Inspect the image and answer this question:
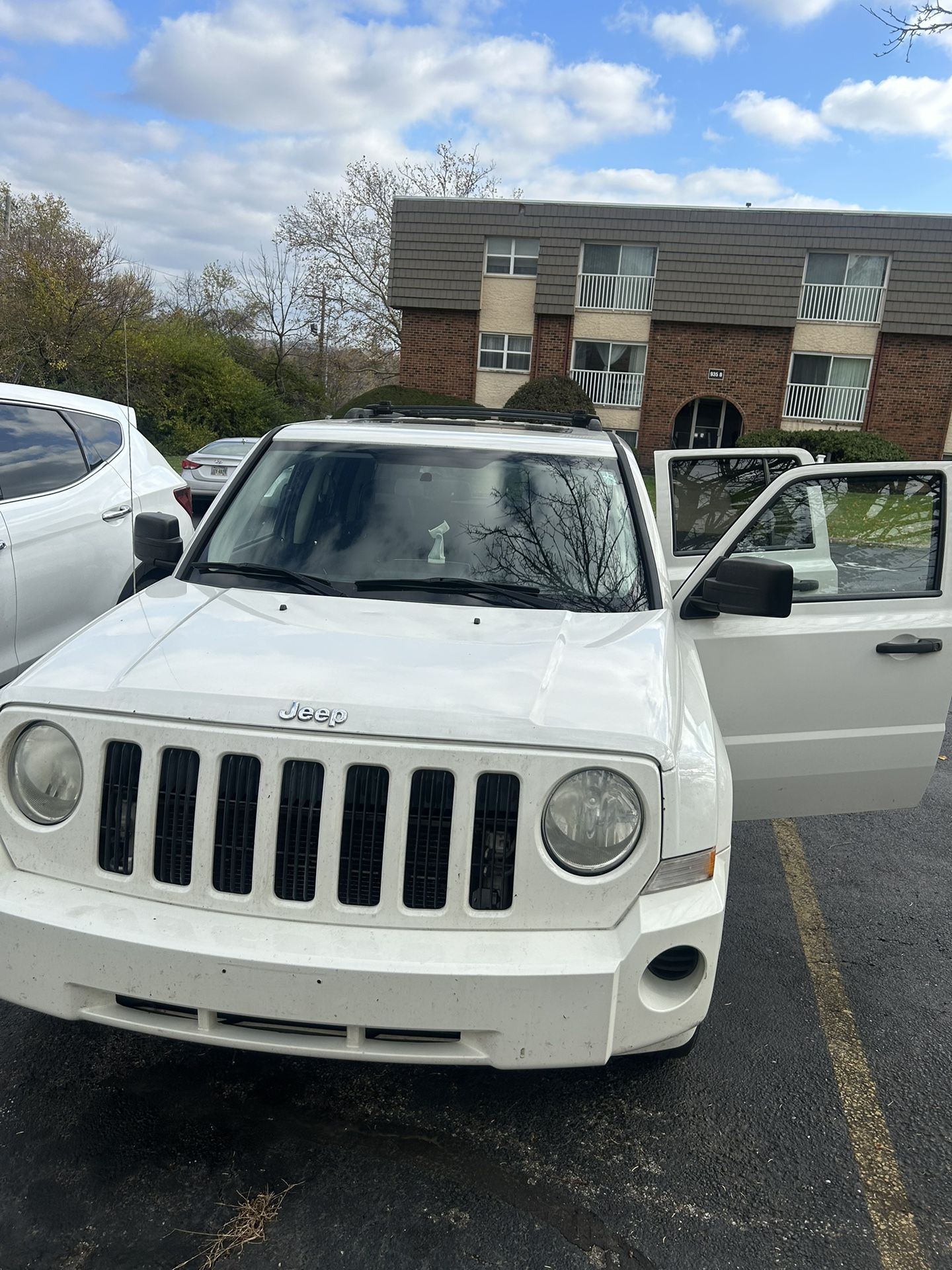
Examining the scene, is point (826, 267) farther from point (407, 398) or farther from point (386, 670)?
point (386, 670)

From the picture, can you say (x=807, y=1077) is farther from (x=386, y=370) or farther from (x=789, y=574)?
(x=386, y=370)

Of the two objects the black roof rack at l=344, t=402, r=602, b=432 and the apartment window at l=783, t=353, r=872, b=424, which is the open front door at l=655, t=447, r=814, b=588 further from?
the apartment window at l=783, t=353, r=872, b=424

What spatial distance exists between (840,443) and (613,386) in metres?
8.36

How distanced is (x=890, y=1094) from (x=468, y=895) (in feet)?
5.39

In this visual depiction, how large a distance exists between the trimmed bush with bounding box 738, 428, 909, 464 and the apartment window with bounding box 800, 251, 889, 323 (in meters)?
4.99

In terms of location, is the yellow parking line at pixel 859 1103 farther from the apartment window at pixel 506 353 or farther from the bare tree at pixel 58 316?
the apartment window at pixel 506 353

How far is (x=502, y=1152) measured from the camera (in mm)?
2564

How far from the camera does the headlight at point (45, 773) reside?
96.4 inches

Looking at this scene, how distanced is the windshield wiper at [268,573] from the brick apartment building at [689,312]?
89.3 ft

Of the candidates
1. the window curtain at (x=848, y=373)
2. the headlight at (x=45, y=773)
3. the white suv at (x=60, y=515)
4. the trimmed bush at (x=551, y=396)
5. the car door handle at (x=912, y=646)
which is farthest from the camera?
the window curtain at (x=848, y=373)

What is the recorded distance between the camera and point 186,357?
1170 inches

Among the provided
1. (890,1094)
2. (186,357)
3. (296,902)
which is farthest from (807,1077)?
(186,357)

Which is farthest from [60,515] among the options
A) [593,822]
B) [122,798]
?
[593,822]

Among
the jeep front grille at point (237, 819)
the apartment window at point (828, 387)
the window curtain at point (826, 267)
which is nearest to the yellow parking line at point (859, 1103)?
the jeep front grille at point (237, 819)
